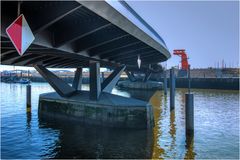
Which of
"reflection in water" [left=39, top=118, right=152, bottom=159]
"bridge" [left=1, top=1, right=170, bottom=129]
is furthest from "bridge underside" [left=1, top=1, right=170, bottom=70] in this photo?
"reflection in water" [left=39, top=118, right=152, bottom=159]

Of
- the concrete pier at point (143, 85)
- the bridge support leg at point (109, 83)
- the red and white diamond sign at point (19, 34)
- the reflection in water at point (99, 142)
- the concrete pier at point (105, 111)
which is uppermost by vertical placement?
the red and white diamond sign at point (19, 34)

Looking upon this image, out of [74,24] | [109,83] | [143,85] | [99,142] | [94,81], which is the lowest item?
[99,142]

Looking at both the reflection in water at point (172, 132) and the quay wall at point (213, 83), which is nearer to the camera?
the reflection in water at point (172, 132)

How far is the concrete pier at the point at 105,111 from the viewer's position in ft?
80.0

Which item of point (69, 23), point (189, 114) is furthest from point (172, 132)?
point (69, 23)

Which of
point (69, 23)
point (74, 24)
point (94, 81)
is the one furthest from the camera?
point (94, 81)

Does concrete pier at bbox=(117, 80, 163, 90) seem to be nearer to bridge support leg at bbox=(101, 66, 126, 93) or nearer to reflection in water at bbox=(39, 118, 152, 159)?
bridge support leg at bbox=(101, 66, 126, 93)

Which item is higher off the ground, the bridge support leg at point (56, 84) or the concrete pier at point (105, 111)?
the bridge support leg at point (56, 84)

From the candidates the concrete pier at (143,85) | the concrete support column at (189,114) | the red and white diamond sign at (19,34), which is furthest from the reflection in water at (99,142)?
the concrete pier at (143,85)

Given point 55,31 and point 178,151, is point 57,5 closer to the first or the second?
point 55,31

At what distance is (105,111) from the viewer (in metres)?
25.5

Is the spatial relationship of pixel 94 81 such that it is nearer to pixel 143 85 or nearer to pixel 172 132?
pixel 172 132

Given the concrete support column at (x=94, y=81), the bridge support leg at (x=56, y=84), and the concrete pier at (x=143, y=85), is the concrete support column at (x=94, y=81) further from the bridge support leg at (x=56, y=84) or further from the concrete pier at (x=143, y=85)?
the concrete pier at (x=143, y=85)

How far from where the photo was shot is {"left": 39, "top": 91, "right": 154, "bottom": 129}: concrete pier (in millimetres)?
24375
